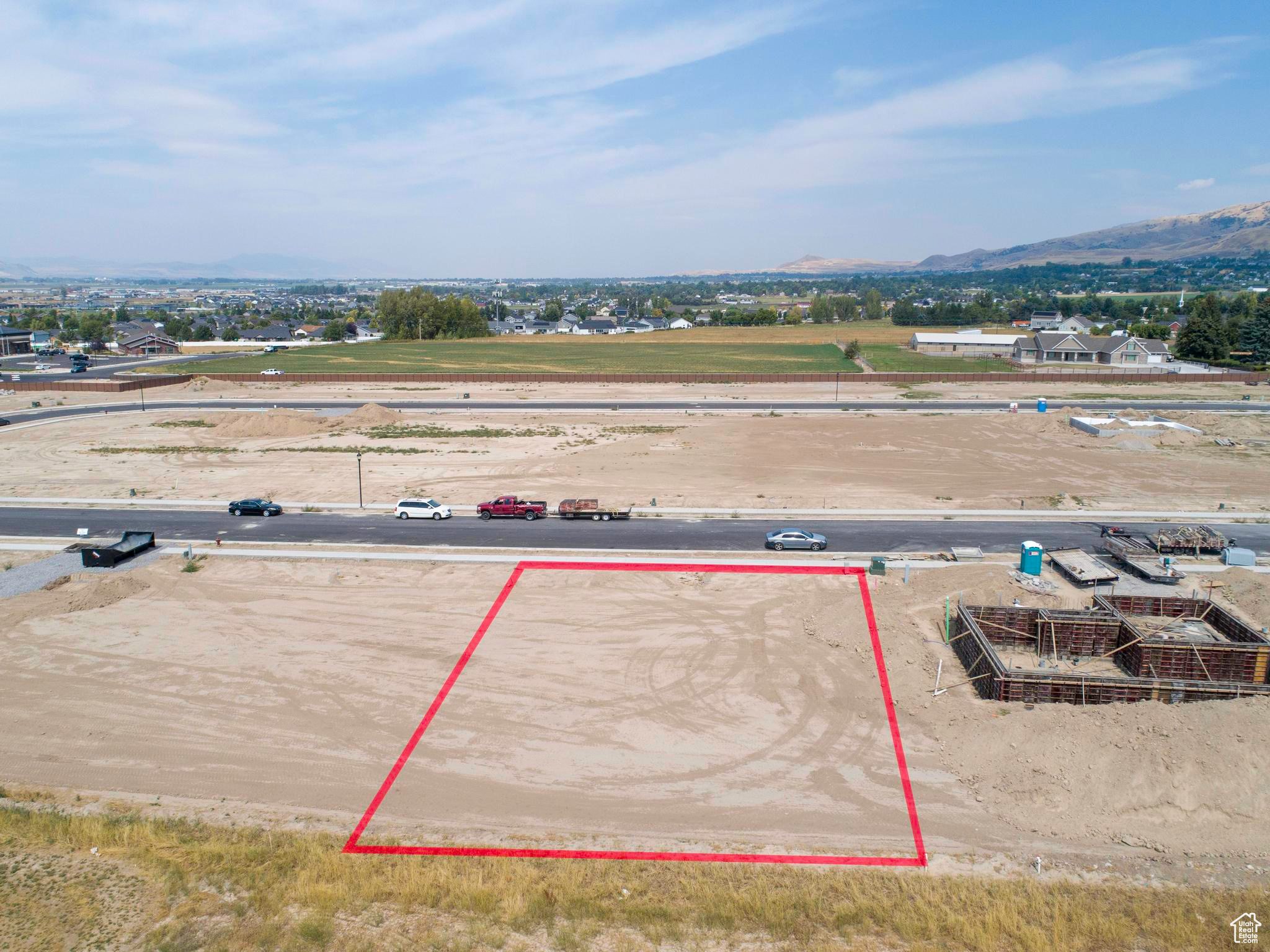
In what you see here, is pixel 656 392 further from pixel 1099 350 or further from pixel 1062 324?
pixel 1062 324

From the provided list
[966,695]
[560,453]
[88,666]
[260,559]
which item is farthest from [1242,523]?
[88,666]

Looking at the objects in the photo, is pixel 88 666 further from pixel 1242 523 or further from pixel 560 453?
pixel 1242 523

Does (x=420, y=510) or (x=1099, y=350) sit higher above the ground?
(x=1099, y=350)

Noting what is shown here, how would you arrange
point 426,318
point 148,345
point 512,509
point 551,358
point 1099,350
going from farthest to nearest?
point 426,318 < point 148,345 < point 551,358 < point 1099,350 < point 512,509

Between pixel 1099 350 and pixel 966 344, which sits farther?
pixel 966 344

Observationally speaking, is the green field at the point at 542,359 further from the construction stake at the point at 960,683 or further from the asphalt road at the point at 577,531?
the construction stake at the point at 960,683

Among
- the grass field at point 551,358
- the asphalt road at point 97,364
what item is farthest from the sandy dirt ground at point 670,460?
the asphalt road at point 97,364

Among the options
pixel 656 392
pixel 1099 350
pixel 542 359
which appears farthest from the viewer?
pixel 542 359

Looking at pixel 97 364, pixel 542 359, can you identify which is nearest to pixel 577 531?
pixel 542 359
